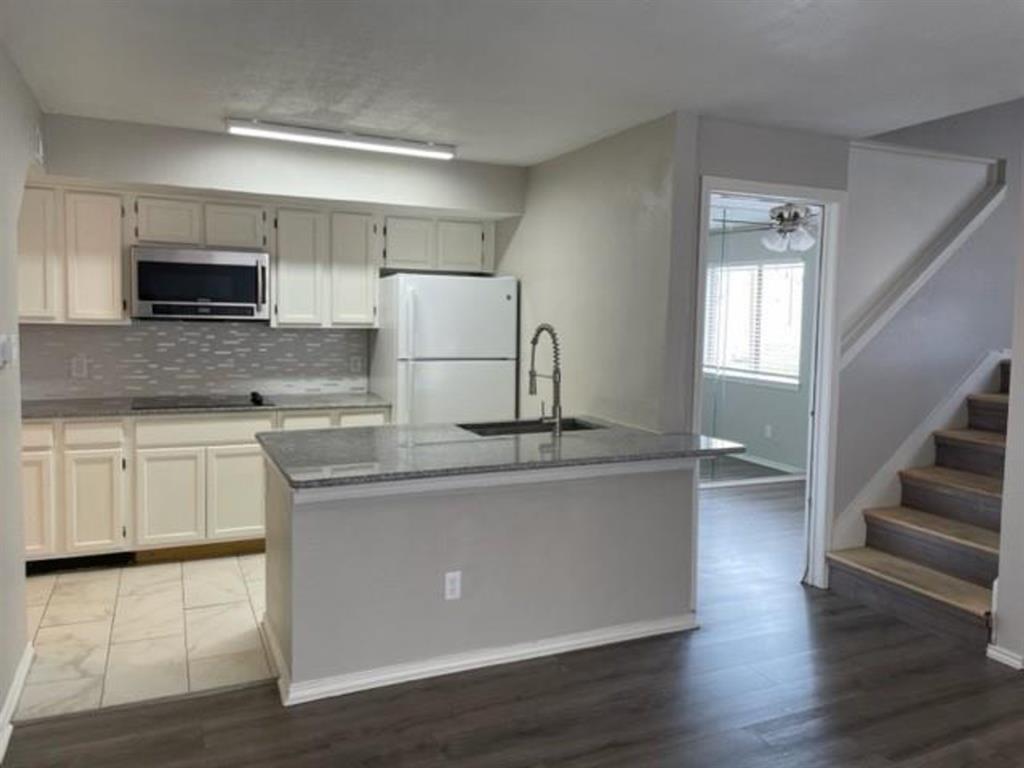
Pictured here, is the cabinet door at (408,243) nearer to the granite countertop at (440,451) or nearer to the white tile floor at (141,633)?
the granite countertop at (440,451)

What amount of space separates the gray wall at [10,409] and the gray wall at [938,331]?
3852 millimetres

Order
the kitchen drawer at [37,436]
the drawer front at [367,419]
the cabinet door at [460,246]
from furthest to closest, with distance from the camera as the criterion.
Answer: the cabinet door at [460,246] < the drawer front at [367,419] < the kitchen drawer at [37,436]

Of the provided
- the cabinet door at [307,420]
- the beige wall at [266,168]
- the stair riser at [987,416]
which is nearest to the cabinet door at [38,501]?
the cabinet door at [307,420]

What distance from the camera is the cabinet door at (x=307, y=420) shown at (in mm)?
4602

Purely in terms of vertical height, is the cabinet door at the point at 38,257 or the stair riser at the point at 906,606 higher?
the cabinet door at the point at 38,257

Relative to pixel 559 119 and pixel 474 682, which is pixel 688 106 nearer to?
pixel 559 119

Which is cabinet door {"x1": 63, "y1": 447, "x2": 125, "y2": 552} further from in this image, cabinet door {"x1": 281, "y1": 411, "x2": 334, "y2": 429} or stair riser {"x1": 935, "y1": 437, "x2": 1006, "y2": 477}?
stair riser {"x1": 935, "y1": 437, "x2": 1006, "y2": 477}

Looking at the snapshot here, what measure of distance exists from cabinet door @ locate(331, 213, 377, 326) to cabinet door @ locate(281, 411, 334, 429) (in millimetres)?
628

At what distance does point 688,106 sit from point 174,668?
127 inches

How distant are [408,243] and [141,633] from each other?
9.05ft

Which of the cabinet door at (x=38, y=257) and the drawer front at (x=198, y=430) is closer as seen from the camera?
the cabinet door at (x=38, y=257)

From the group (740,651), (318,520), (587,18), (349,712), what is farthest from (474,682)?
(587,18)

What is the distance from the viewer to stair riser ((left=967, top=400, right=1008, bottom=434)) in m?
4.37

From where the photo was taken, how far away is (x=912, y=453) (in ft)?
14.6
